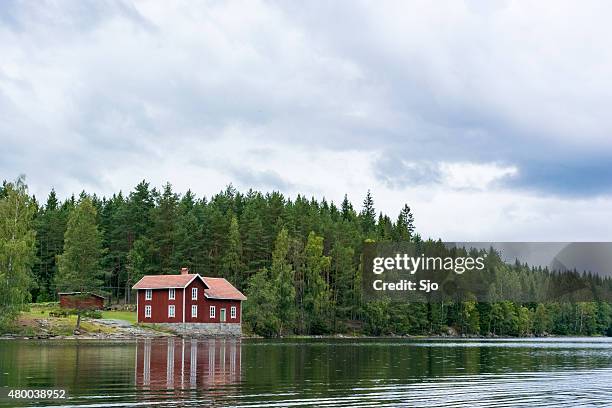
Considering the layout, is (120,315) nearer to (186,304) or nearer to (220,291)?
(186,304)

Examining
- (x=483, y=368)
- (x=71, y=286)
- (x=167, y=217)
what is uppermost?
(x=167, y=217)

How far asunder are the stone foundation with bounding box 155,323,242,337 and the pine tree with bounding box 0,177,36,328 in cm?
2029

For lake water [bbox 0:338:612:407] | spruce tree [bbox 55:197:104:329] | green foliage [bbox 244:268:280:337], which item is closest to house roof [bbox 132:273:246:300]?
green foliage [bbox 244:268:280:337]

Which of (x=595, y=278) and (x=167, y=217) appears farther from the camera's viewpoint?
(x=595, y=278)

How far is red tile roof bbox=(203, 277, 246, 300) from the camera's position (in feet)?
300

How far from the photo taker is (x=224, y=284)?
96312 millimetres

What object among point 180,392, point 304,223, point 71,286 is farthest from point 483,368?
point 304,223

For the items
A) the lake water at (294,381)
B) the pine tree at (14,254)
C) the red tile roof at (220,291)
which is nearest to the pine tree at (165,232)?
the red tile roof at (220,291)

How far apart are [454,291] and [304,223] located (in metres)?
28.0

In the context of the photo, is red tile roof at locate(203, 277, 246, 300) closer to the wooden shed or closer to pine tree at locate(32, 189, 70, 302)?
the wooden shed

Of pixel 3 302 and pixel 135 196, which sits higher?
pixel 135 196

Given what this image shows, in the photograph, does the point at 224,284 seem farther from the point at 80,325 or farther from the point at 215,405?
the point at 215,405

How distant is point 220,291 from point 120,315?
41.6ft

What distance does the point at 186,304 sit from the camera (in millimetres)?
89188
